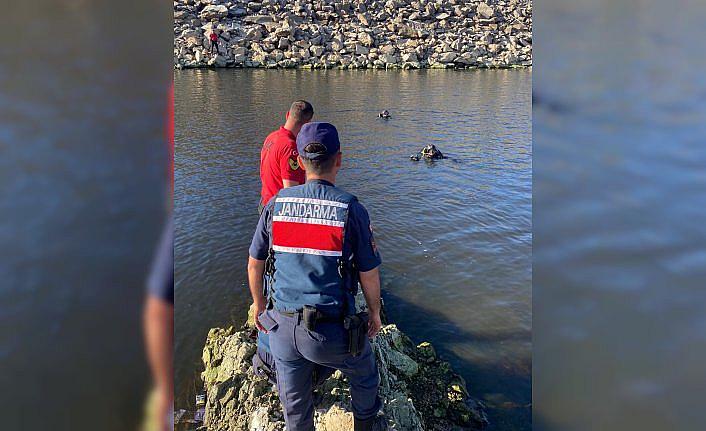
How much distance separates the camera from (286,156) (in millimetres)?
4617

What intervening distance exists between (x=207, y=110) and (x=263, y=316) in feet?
72.0

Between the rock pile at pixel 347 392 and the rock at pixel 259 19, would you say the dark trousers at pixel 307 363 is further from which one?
the rock at pixel 259 19

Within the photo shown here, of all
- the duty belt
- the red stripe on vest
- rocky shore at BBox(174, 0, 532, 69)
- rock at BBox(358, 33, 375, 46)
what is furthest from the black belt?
rock at BBox(358, 33, 375, 46)

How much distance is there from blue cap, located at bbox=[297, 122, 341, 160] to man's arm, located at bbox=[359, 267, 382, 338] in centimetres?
80

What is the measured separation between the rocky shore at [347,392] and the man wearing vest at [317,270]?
896mm

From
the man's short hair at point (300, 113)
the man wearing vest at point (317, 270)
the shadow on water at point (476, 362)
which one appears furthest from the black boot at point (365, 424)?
the man's short hair at point (300, 113)

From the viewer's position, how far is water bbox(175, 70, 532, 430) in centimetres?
695

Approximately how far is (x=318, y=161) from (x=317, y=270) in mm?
683

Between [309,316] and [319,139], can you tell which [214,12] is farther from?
[309,316]

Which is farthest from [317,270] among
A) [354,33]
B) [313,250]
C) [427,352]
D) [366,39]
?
[354,33]

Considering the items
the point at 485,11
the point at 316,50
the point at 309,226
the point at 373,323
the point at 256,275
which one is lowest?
the point at 373,323
